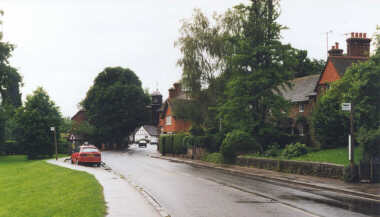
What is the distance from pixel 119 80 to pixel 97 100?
250 inches

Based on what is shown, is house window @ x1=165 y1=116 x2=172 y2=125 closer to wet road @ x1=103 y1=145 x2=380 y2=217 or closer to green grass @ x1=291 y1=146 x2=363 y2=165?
green grass @ x1=291 y1=146 x2=363 y2=165

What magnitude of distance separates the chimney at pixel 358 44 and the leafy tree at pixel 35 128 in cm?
3853

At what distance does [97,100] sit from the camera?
81.2 meters

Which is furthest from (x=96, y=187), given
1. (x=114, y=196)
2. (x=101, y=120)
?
(x=101, y=120)

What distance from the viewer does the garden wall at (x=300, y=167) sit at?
22859 millimetres

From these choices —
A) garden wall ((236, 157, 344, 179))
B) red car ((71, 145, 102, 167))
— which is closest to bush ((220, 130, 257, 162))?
garden wall ((236, 157, 344, 179))

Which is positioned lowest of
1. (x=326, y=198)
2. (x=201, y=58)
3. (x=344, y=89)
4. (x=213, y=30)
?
(x=326, y=198)

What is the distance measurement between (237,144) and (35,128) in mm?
32647

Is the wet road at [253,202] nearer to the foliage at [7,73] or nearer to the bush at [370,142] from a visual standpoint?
the bush at [370,142]

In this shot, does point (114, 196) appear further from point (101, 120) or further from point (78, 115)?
point (78, 115)

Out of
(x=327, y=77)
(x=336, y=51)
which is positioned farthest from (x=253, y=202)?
(x=336, y=51)

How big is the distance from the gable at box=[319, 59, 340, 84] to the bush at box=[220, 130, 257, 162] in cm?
1050

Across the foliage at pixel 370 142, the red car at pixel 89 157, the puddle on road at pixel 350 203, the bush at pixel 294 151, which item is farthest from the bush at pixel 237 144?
the puddle on road at pixel 350 203

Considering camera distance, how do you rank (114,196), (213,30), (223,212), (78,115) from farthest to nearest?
1. (78,115)
2. (213,30)
3. (114,196)
4. (223,212)
